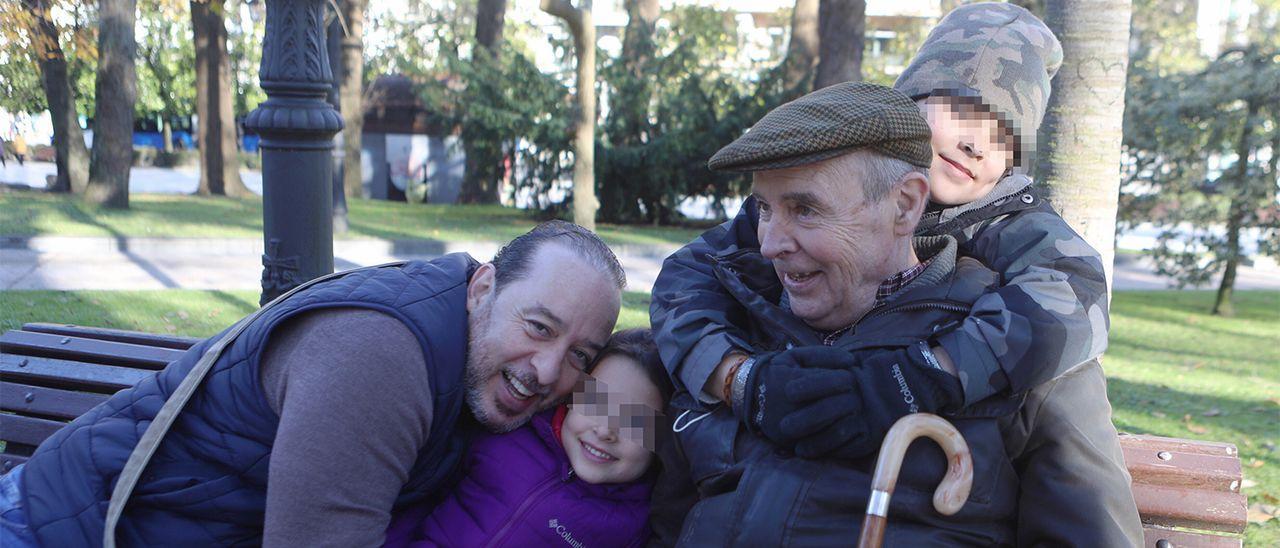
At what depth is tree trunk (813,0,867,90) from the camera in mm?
16047

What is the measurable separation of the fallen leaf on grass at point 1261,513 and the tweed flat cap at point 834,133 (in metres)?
3.40

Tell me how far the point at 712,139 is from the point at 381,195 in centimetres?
1396

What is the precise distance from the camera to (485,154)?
20.0 m

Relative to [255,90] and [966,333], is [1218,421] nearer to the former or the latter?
[966,333]

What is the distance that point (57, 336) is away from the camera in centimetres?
409

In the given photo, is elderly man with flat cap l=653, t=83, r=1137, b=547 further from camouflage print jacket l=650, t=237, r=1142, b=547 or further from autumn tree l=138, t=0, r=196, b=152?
autumn tree l=138, t=0, r=196, b=152

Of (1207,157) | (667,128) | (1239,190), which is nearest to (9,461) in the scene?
(1239,190)

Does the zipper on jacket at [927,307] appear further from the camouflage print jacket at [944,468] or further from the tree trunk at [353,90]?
the tree trunk at [353,90]

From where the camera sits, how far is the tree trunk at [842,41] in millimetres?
16047

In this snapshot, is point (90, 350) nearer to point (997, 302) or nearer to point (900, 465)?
point (900, 465)

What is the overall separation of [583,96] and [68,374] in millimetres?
10851

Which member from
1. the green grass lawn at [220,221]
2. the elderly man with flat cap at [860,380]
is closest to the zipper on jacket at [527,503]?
the elderly man with flat cap at [860,380]

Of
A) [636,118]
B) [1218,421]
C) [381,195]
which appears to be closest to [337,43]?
[636,118]

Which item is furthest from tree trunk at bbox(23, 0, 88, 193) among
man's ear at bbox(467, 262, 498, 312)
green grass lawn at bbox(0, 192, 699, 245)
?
man's ear at bbox(467, 262, 498, 312)
